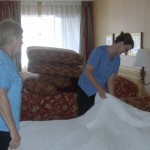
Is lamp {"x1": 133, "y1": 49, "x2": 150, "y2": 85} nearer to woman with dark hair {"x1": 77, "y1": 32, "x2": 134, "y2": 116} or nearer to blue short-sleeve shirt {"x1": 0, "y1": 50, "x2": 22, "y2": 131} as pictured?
woman with dark hair {"x1": 77, "y1": 32, "x2": 134, "y2": 116}

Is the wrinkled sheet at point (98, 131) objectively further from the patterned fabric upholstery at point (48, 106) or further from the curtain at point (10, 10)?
the curtain at point (10, 10)

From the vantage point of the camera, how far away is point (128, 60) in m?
3.90

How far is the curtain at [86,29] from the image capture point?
5895 mm

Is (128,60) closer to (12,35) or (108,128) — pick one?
(108,128)

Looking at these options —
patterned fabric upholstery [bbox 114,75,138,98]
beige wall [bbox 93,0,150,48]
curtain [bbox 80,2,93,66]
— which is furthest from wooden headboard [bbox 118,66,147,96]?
curtain [bbox 80,2,93,66]

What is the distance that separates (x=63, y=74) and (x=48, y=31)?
7.61ft

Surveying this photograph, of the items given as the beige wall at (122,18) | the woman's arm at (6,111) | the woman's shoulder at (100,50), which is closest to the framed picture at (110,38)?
the beige wall at (122,18)

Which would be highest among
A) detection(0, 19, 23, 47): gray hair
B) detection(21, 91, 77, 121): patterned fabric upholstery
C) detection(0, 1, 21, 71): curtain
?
detection(0, 1, 21, 71): curtain

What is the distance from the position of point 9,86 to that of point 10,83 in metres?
0.02

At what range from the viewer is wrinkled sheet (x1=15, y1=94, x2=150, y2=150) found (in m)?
1.99

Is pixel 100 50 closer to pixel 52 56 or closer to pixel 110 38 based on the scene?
pixel 52 56

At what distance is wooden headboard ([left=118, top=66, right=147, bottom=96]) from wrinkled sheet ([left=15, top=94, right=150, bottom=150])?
1000mm

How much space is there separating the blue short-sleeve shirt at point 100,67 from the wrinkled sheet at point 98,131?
0.22 meters

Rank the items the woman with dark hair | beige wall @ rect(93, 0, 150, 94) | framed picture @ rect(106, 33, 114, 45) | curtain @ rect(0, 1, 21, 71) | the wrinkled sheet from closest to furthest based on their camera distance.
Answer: the wrinkled sheet, the woman with dark hair, beige wall @ rect(93, 0, 150, 94), framed picture @ rect(106, 33, 114, 45), curtain @ rect(0, 1, 21, 71)
